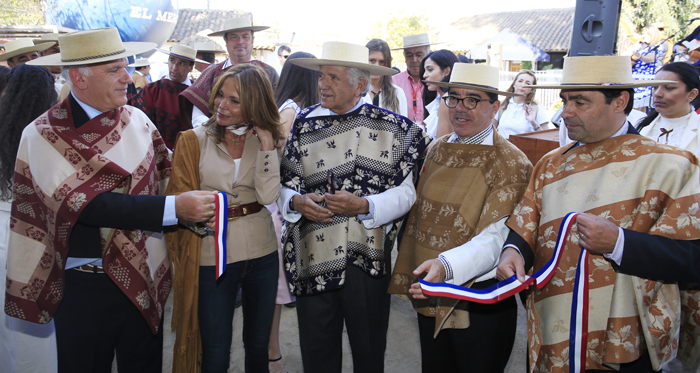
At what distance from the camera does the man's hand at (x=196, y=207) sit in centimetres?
212

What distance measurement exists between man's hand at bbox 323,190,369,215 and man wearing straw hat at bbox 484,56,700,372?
0.71 metres

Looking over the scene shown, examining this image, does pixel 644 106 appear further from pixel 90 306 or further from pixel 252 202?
pixel 90 306

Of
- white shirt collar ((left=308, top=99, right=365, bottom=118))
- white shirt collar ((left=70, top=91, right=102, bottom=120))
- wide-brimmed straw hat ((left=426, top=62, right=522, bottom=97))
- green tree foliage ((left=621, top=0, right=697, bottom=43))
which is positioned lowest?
white shirt collar ((left=308, top=99, right=365, bottom=118))

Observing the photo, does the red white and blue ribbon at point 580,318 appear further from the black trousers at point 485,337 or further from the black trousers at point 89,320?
the black trousers at point 89,320

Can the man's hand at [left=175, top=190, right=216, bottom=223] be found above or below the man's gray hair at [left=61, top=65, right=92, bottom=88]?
below

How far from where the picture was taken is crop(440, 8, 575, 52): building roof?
27.0m

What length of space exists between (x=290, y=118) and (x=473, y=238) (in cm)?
159

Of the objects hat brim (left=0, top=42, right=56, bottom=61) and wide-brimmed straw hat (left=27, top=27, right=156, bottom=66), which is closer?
wide-brimmed straw hat (left=27, top=27, right=156, bottom=66)

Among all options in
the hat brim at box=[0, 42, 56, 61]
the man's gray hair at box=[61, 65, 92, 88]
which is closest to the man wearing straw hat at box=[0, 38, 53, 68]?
the hat brim at box=[0, 42, 56, 61]

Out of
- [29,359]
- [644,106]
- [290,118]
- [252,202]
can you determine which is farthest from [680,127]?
[29,359]

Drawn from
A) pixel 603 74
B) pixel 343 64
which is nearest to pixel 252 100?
pixel 343 64

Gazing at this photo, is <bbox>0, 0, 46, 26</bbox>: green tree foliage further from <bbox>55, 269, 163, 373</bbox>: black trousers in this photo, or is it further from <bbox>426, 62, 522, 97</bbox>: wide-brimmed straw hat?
<bbox>426, 62, 522, 97</bbox>: wide-brimmed straw hat

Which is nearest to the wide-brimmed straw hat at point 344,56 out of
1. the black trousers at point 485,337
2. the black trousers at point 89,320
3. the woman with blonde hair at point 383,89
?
the black trousers at point 485,337

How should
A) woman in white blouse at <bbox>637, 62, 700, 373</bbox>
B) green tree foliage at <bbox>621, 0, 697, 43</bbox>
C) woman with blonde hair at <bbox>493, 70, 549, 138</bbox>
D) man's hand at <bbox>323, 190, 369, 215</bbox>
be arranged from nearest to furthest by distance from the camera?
man's hand at <bbox>323, 190, 369, 215</bbox>
woman in white blouse at <bbox>637, 62, 700, 373</bbox>
woman with blonde hair at <bbox>493, 70, 549, 138</bbox>
green tree foliage at <bbox>621, 0, 697, 43</bbox>
